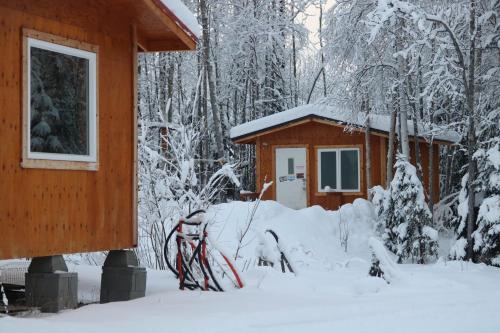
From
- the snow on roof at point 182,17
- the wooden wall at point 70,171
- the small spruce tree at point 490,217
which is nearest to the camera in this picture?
the wooden wall at point 70,171

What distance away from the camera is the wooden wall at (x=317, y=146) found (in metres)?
23.1

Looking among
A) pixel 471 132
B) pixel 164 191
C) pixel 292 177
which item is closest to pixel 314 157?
pixel 292 177

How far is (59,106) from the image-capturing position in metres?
8.30

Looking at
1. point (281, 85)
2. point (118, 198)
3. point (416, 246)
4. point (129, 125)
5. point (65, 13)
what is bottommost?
point (416, 246)

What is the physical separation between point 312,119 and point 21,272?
1360cm

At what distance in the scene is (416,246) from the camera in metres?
17.7

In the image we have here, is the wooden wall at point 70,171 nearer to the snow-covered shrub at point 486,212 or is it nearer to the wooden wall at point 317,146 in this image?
the snow-covered shrub at point 486,212

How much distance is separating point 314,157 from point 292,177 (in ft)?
2.86

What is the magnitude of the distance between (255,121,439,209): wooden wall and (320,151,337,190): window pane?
0.24 metres

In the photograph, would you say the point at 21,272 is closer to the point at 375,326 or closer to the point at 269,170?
the point at 375,326

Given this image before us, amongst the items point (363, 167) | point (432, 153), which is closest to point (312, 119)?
point (363, 167)

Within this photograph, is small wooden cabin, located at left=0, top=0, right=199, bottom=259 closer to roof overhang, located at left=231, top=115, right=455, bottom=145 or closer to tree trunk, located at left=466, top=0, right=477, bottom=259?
tree trunk, located at left=466, top=0, right=477, bottom=259

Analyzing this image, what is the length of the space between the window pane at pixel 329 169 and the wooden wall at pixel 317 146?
24cm

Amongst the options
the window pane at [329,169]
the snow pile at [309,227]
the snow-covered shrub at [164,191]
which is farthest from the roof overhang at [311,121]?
the snow-covered shrub at [164,191]
